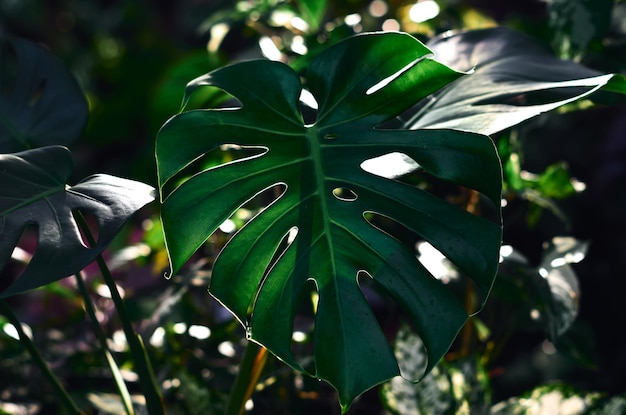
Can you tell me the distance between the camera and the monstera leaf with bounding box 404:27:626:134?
723 mm

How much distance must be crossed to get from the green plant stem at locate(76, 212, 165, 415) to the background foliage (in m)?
0.14

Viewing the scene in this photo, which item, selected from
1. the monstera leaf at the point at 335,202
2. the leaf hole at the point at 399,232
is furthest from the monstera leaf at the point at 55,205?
the leaf hole at the point at 399,232

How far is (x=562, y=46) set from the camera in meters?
1.12

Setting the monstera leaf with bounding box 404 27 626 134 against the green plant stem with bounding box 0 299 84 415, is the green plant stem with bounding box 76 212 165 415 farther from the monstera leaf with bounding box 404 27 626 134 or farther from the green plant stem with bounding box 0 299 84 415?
the monstera leaf with bounding box 404 27 626 134

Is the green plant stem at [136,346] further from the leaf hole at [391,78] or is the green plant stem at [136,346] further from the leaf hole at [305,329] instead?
the leaf hole at [391,78]

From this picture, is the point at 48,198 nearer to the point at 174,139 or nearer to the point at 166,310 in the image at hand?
the point at 174,139

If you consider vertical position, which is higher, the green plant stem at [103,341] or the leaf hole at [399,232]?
the green plant stem at [103,341]

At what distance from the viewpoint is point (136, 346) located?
846mm

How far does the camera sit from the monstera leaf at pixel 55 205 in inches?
25.0

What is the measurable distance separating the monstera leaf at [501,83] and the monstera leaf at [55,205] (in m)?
0.37

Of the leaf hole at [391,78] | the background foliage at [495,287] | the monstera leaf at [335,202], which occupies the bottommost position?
the background foliage at [495,287]

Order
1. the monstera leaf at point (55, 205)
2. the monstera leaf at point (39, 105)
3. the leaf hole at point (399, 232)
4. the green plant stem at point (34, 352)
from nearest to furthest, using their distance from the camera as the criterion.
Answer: the monstera leaf at point (55, 205) < the green plant stem at point (34, 352) < the monstera leaf at point (39, 105) < the leaf hole at point (399, 232)

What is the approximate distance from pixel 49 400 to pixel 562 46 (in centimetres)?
106

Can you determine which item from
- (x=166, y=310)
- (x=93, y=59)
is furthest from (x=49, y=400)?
(x=93, y=59)
